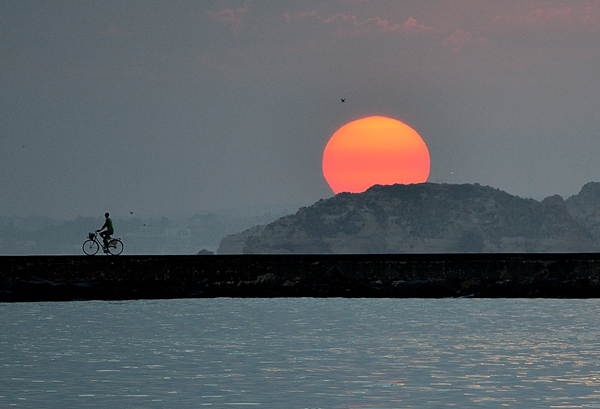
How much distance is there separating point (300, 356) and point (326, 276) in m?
14.5

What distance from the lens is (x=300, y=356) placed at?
24047 mm

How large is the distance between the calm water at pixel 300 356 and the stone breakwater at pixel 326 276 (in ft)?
2.64

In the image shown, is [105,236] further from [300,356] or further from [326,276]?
[300,356]

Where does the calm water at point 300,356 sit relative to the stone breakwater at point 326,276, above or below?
below

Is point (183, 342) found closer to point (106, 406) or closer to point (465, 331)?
point (465, 331)

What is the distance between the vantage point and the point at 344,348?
25938 millimetres

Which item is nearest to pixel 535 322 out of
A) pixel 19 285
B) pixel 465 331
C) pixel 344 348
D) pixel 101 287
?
pixel 465 331

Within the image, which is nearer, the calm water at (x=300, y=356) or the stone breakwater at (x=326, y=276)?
the calm water at (x=300, y=356)

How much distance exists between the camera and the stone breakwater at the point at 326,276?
37.5 metres

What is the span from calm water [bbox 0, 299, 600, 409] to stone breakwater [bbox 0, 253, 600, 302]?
0.80 m

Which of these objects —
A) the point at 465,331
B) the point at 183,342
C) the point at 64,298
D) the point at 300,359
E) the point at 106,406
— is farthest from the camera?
the point at 64,298

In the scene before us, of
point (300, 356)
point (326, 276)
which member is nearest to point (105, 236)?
point (326, 276)

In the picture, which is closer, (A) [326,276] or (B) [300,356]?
(B) [300,356]

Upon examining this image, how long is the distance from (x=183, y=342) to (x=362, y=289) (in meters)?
12.1
